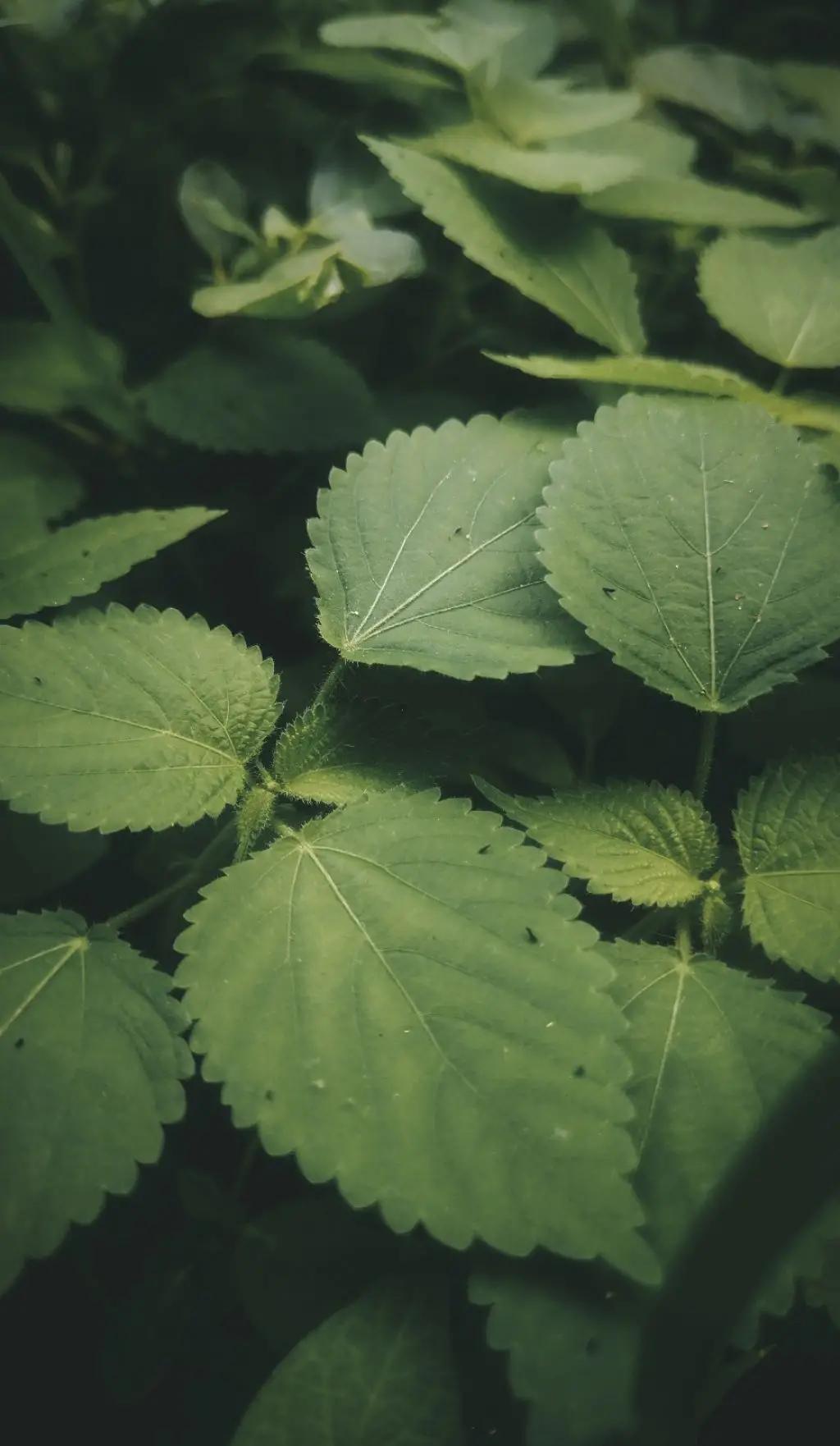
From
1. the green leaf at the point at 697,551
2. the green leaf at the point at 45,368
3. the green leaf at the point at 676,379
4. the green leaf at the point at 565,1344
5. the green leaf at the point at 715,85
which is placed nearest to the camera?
the green leaf at the point at 565,1344

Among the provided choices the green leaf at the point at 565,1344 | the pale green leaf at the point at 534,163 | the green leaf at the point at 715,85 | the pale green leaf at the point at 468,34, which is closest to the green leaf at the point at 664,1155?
the green leaf at the point at 565,1344

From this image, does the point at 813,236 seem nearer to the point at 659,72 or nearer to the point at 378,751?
the point at 659,72

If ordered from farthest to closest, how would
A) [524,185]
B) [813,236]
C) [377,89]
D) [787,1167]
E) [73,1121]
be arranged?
[377,89] < [813,236] < [524,185] < [73,1121] < [787,1167]

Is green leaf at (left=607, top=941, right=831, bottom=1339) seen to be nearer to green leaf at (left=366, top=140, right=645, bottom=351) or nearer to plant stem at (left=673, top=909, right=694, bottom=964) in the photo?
plant stem at (left=673, top=909, right=694, bottom=964)

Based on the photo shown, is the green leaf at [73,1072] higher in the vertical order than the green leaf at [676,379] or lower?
lower

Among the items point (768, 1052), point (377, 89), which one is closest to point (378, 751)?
point (768, 1052)

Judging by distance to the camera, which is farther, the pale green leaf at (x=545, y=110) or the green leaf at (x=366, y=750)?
the pale green leaf at (x=545, y=110)

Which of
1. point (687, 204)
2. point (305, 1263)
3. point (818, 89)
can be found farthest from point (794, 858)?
point (818, 89)

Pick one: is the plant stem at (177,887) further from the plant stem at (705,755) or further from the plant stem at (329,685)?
the plant stem at (705,755)
